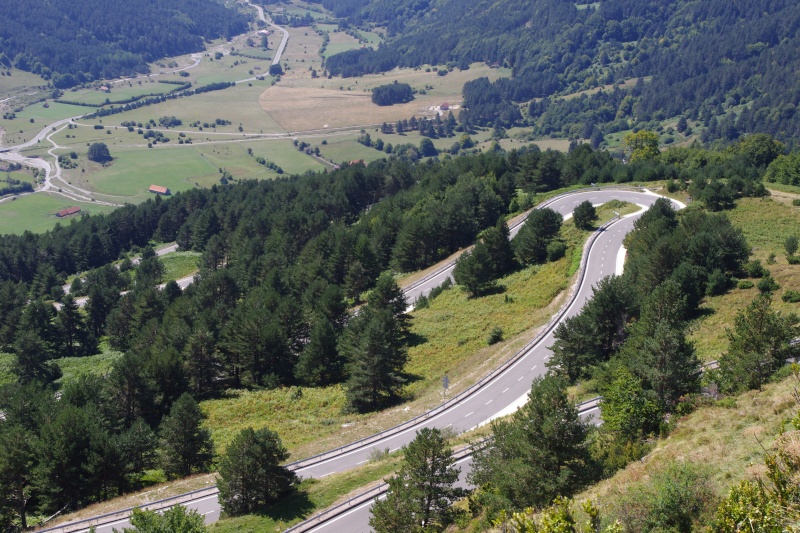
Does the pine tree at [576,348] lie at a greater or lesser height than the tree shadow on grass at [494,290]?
lesser

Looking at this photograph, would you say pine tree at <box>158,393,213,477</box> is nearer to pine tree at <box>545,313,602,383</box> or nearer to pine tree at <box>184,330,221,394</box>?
pine tree at <box>184,330,221,394</box>

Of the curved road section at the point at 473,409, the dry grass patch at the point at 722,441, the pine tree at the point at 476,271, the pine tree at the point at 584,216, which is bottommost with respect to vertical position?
the curved road section at the point at 473,409

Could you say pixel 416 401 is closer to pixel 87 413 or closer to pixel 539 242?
pixel 87 413

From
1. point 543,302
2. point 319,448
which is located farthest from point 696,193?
point 319,448

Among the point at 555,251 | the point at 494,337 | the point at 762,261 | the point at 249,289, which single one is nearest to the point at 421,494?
the point at 494,337

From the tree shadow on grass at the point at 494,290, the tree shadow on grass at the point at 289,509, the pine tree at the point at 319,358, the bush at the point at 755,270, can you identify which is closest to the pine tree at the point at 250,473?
the tree shadow on grass at the point at 289,509

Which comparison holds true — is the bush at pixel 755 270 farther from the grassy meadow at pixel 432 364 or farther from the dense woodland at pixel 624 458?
the dense woodland at pixel 624 458
